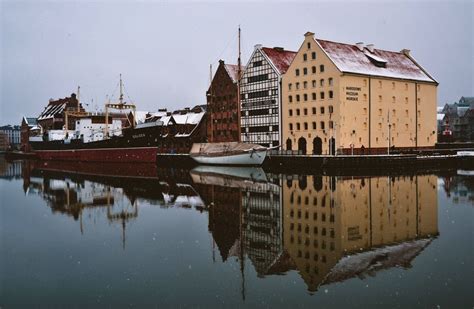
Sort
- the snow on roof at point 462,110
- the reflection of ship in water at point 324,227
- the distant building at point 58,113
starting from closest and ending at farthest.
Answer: the reflection of ship in water at point 324,227
the distant building at point 58,113
the snow on roof at point 462,110

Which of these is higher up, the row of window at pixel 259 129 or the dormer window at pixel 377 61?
the dormer window at pixel 377 61

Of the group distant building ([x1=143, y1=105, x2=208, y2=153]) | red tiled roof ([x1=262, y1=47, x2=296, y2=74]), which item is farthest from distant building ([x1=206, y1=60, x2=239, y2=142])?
red tiled roof ([x1=262, y1=47, x2=296, y2=74])

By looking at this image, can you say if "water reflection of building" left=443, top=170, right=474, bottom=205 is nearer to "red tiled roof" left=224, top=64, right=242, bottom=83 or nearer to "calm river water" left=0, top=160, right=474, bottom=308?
"calm river water" left=0, top=160, right=474, bottom=308

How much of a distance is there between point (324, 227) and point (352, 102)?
4207 cm

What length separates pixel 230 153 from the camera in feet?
200

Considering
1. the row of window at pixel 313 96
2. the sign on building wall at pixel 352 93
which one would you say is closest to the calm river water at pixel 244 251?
the sign on building wall at pixel 352 93

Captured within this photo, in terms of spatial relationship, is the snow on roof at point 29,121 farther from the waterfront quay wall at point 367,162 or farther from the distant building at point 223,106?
the waterfront quay wall at point 367,162

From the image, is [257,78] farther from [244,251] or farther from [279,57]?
[244,251]

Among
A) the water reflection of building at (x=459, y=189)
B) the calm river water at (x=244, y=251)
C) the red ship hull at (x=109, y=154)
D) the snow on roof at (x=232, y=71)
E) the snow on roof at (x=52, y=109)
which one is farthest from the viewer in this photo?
the snow on roof at (x=52, y=109)

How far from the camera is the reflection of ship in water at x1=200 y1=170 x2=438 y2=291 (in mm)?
13742

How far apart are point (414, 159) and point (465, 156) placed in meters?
9.49

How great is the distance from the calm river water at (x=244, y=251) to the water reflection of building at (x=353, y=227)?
5cm

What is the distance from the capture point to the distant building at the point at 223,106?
2913 inches

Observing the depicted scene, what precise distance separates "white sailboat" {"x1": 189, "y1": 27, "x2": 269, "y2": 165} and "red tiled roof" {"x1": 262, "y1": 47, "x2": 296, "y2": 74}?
20.8 feet
